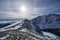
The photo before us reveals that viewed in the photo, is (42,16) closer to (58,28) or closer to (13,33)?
(58,28)

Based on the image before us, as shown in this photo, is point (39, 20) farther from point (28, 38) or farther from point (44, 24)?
point (28, 38)

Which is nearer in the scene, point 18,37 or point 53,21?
point 18,37

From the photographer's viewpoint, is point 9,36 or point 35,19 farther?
point 35,19

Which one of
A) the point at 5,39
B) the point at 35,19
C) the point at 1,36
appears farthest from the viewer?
the point at 35,19

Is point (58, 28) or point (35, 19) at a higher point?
point (35, 19)

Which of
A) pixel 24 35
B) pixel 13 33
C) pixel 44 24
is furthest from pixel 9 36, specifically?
pixel 44 24

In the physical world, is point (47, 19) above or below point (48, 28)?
above

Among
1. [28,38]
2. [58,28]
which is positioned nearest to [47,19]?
[58,28]

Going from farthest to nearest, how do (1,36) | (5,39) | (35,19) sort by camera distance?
(35,19)
(1,36)
(5,39)

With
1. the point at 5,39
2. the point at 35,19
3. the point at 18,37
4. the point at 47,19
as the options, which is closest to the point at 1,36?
the point at 5,39
